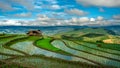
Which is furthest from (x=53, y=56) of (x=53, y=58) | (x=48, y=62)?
(x=48, y=62)

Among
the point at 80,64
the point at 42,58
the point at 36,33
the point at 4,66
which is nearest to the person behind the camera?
the point at 4,66

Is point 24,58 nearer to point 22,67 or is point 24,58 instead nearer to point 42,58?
point 42,58

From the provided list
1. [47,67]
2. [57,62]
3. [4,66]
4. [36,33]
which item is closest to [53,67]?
[47,67]

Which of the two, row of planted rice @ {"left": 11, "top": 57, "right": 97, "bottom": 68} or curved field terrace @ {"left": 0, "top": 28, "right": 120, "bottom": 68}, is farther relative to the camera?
curved field terrace @ {"left": 0, "top": 28, "right": 120, "bottom": 68}

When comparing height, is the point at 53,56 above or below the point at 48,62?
below

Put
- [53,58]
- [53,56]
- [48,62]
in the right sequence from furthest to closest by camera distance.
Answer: [53,56], [53,58], [48,62]

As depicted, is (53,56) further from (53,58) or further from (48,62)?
(48,62)

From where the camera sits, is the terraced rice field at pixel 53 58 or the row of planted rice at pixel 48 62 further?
the terraced rice field at pixel 53 58

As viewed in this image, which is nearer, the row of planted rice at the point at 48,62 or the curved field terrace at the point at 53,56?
the row of planted rice at the point at 48,62

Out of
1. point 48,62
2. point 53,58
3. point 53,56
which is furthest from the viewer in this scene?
point 53,56

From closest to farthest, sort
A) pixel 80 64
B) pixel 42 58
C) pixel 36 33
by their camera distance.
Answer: pixel 80 64
pixel 42 58
pixel 36 33

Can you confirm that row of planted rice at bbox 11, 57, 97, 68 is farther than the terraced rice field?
No
